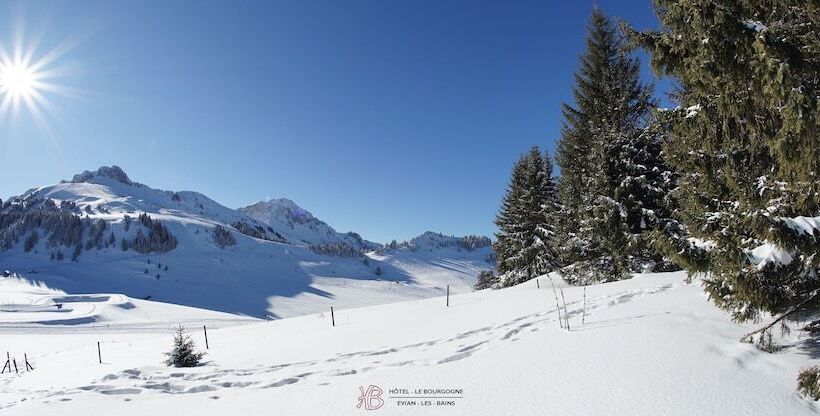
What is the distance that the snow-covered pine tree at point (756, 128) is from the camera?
383 cm

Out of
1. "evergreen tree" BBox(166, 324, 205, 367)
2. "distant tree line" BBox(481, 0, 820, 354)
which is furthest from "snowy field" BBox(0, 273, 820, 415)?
"evergreen tree" BBox(166, 324, 205, 367)

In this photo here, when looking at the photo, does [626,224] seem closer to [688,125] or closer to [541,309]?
[541,309]

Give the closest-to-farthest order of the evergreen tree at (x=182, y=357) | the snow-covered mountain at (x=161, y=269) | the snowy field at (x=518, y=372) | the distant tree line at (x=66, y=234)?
the snowy field at (x=518, y=372) < the evergreen tree at (x=182, y=357) < the snow-covered mountain at (x=161, y=269) < the distant tree line at (x=66, y=234)

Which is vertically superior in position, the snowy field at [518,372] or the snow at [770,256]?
the snow at [770,256]

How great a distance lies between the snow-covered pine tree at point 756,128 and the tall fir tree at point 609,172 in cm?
Result: 882

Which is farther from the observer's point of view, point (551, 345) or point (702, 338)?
point (551, 345)

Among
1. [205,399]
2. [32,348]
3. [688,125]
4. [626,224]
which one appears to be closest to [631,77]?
[626,224]

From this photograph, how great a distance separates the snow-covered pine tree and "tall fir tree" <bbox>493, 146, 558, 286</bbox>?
64.7ft

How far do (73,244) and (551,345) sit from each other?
20714 cm

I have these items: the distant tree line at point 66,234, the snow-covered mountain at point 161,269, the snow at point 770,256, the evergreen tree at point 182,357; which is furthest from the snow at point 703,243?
the distant tree line at point 66,234

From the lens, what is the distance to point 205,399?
6.91m

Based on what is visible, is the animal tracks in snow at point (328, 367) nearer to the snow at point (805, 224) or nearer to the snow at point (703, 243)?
the snow at point (703, 243)

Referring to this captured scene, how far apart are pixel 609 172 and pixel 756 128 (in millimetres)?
12509

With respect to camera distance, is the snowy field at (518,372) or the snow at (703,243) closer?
the snowy field at (518,372)
